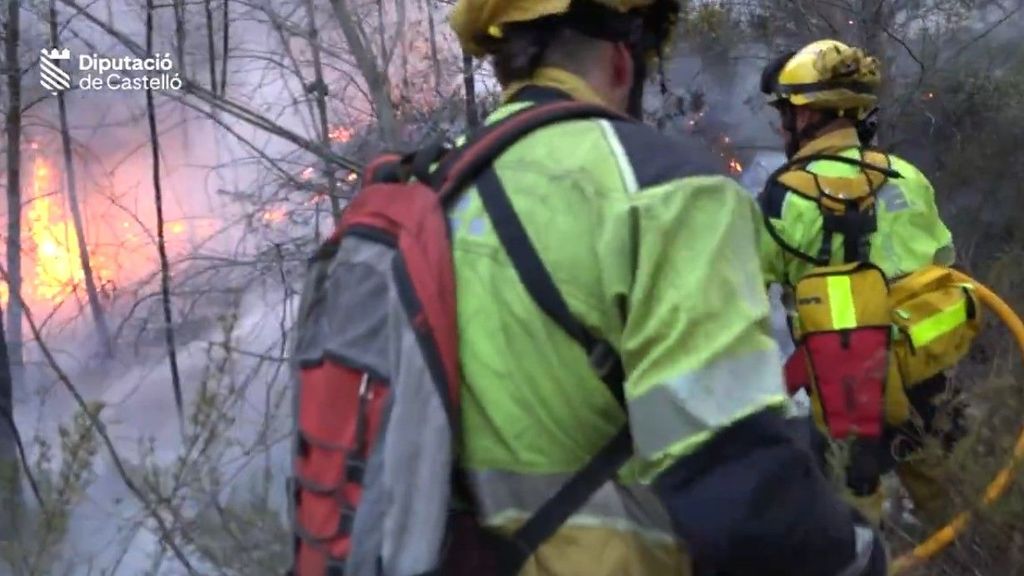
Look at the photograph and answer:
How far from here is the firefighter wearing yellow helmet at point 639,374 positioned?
1.38 m

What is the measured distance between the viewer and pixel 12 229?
7.05 m

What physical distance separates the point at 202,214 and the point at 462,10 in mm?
4655

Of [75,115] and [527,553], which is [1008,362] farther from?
[75,115]

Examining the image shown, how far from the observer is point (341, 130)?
212 inches

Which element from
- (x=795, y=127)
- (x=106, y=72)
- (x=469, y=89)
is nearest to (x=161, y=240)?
(x=106, y=72)

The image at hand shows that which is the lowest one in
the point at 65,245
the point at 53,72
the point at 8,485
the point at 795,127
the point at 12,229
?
the point at 8,485

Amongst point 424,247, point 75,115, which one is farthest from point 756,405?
point 75,115

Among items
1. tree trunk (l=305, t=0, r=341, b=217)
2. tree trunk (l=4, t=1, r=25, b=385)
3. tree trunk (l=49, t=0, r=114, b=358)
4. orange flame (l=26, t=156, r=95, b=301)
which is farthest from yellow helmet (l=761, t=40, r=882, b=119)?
orange flame (l=26, t=156, r=95, b=301)

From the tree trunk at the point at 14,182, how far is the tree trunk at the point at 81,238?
0.83 ft

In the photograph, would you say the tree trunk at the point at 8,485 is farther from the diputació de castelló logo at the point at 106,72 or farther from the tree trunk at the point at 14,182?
the diputació de castelló logo at the point at 106,72

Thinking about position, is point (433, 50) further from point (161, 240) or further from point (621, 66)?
point (621, 66)

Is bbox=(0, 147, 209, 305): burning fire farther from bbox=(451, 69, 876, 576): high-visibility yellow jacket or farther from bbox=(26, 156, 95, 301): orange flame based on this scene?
bbox=(451, 69, 876, 576): high-visibility yellow jacket

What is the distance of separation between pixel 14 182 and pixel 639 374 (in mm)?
6418

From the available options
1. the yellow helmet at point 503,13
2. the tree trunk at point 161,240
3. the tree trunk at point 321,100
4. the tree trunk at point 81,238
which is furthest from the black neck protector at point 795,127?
the tree trunk at point 81,238
